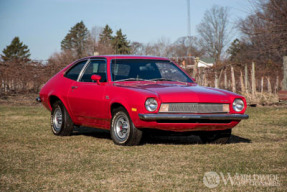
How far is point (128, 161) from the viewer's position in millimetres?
6586

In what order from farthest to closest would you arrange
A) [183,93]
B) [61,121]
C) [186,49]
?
[186,49] < [61,121] < [183,93]

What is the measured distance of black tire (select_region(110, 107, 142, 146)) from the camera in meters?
7.88

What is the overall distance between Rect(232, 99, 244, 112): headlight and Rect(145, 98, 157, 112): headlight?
1.38m

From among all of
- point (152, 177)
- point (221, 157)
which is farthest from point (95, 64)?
point (152, 177)

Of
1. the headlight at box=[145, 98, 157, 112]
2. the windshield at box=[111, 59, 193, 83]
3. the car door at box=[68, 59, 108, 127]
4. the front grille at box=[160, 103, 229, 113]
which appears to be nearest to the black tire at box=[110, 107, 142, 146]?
the car door at box=[68, 59, 108, 127]

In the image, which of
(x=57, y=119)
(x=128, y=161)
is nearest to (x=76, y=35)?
(x=57, y=119)

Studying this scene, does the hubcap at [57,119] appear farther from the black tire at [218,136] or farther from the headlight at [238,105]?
the headlight at [238,105]

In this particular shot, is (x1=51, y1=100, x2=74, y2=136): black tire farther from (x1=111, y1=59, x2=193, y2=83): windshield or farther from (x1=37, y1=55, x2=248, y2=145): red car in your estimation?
(x1=111, y1=59, x2=193, y2=83): windshield

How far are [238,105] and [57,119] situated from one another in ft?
12.1

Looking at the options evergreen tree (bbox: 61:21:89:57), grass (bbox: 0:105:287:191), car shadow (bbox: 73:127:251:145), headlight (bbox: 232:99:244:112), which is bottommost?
car shadow (bbox: 73:127:251:145)

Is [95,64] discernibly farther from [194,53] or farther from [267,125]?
[194,53]

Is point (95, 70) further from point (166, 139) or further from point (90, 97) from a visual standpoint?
point (166, 139)

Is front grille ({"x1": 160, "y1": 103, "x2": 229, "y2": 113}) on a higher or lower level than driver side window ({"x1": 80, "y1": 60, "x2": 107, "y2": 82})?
lower

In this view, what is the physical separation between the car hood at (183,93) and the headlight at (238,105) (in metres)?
0.11
